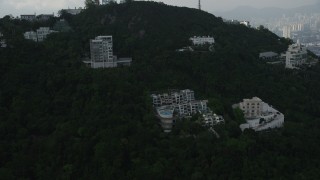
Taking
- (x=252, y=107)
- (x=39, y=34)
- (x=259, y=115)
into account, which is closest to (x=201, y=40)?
(x=252, y=107)

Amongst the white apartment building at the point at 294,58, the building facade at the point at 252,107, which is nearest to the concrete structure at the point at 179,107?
the building facade at the point at 252,107

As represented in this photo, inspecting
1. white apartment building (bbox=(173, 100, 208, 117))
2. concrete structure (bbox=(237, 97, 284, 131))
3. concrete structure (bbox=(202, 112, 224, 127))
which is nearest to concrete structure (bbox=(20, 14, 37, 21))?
white apartment building (bbox=(173, 100, 208, 117))

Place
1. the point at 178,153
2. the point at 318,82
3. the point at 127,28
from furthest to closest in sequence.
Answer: the point at 127,28 → the point at 318,82 → the point at 178,153

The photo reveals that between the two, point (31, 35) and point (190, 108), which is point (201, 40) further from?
point (31, 35)

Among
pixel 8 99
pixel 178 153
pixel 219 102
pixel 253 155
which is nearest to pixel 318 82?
pixel 219 102

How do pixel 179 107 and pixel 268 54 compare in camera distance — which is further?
pixel 268 54

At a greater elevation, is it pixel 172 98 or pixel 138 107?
pixel 172 98

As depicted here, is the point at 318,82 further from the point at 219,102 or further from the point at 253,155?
the point at 253,155
